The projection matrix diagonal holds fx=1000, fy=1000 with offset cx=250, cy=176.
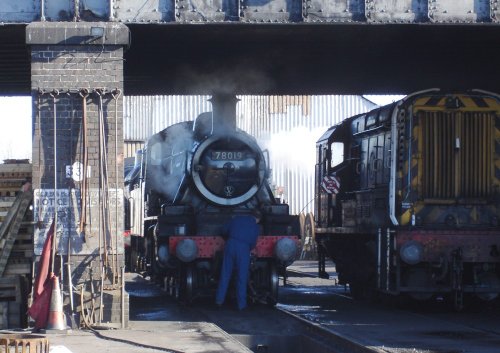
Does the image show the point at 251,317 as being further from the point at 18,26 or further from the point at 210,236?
the point at 18,26

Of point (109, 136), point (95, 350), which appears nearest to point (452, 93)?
point (109, 136)

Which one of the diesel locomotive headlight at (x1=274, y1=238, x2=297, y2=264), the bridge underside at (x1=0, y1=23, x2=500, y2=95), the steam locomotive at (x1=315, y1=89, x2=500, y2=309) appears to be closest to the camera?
the bridge underside at (x1=0, y1=23, x2=500, y2=95)

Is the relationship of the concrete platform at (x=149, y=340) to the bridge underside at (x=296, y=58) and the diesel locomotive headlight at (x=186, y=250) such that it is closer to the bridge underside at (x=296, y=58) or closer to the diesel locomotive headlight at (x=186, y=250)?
the diesel locomotive headlight at (x=186, y=250)

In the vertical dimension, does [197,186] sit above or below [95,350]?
above

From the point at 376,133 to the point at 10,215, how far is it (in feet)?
23.4

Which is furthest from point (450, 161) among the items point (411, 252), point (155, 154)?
point (155, 154)

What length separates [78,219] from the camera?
14367 mm

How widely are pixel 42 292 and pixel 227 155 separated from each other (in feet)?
19.5

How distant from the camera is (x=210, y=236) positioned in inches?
707

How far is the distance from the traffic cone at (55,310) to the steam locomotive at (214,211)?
4363mm

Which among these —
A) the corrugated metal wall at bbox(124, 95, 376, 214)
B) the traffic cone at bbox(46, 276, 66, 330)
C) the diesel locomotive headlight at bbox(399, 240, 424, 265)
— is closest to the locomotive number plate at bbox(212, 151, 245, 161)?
the diesel locomotive headlight at bbox(399, 240, 424, 265)

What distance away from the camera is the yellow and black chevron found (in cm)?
1725

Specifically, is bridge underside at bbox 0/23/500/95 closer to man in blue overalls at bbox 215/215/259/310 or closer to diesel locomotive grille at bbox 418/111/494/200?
diesel locomotive grille at bbox 418/111/494/200

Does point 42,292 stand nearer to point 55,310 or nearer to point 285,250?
point 55,310
